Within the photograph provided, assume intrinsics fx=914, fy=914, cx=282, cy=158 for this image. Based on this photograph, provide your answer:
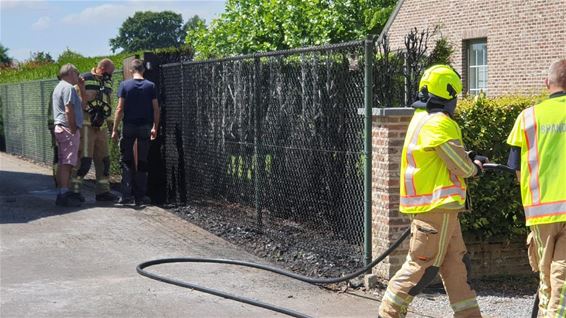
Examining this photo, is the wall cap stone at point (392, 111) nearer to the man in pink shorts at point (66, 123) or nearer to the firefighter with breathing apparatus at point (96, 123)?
the man in pink shorts at point (66, 123)

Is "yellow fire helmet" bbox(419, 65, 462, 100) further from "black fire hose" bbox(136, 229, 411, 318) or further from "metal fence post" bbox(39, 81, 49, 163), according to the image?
"metal fence post" bbox(39, 81, 49, 163)

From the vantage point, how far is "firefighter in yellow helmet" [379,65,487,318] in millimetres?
6148

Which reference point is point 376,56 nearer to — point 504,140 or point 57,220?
point 504,140

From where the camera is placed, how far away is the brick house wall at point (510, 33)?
71.1 ft

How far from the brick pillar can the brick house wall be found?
13.2 m

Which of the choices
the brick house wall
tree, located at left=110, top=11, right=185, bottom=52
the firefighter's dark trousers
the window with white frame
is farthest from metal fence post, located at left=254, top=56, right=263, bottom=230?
tree, located at left=110, top=11, right=185, bottom=52

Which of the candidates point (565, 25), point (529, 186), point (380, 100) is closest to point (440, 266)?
point (529, 186)

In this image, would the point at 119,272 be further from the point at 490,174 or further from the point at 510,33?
the point at 510,33

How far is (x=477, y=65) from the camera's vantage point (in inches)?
966

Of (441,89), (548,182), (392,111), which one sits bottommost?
(548,182)

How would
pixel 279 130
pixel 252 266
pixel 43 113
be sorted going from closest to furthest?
pixel 252 266, pixel 279 130, pixel 43 113

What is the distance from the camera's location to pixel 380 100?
9016 mm

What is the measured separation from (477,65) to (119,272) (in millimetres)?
17511

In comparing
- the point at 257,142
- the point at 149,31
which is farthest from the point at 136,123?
the point at 149,31
